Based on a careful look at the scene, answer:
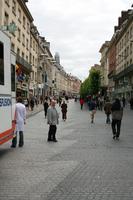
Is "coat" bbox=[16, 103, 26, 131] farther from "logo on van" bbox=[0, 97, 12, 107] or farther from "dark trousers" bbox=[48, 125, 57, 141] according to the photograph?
"dark trousers" bbox=[48, 125, 57, 141]

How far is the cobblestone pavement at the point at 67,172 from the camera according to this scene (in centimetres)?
679

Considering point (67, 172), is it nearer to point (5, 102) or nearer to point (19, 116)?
point (5, 102)

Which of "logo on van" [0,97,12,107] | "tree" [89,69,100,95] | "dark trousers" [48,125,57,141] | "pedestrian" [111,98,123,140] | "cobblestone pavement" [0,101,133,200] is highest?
"tree" [89,69,100,95]

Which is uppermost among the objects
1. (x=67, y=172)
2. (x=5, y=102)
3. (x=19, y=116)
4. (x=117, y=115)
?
(x=5, y=102)

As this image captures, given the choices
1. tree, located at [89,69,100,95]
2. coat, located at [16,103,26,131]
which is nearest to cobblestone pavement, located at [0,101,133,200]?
coat, located at [16,103,26,131]

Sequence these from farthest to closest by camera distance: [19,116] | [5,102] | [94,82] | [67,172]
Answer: [94,82] < [19,116] < [5,102] < [67,172]

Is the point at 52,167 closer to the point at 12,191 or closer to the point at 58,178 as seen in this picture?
the point at 58,178

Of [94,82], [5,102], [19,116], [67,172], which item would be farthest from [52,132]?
[94,82]

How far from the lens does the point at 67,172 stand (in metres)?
8.72

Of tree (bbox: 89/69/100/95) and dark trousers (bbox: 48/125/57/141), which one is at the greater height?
tree (bbox: 89/69/100/95)

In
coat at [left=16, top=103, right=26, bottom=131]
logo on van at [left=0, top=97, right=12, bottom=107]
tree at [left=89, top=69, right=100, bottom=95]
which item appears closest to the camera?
logo on van at [left=0, top=97, right=12, bottom=107]

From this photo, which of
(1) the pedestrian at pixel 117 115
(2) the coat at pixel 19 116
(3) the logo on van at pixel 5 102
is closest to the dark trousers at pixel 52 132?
(2) the coat at pixel 19 116

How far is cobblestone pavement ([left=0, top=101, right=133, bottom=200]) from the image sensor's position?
6.79 m

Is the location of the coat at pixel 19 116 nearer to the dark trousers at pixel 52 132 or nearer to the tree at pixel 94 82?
the dark trousers at pixel 52 132
